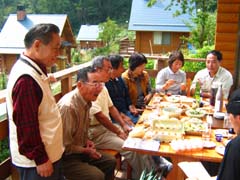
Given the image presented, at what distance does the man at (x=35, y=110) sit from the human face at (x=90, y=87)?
47cm

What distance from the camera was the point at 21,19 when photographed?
72.2ft


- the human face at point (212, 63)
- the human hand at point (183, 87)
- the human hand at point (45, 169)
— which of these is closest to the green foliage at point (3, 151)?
the human hand at point (45, 169)

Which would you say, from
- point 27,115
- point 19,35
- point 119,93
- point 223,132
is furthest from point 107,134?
point 19,35

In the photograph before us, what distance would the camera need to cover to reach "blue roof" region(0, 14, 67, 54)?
767 inches

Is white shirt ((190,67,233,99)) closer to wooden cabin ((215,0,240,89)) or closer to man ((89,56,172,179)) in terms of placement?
wooden cabin ((215,0,240,89))

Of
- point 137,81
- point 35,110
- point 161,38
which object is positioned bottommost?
point 161,38

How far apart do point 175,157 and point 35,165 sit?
33.6 inches

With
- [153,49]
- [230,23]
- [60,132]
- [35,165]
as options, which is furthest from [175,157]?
[153,49]

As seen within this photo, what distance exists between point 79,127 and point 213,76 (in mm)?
2102

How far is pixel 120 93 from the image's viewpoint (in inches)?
124

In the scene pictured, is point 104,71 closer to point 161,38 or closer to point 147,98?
point 147,98

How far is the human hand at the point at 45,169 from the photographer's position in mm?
1529

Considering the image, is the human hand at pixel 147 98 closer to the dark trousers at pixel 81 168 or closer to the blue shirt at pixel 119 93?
the blue shirt at pixel 119 93

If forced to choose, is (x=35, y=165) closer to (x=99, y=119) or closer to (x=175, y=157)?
(x=175, y=157)
